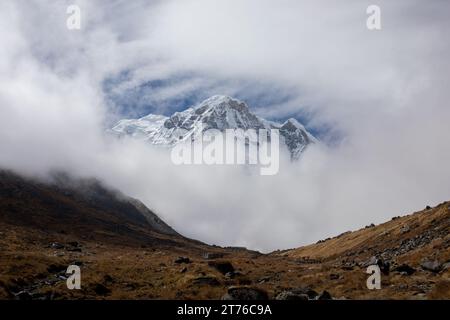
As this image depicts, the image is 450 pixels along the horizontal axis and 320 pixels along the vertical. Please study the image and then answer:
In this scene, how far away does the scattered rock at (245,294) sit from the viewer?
34281mm

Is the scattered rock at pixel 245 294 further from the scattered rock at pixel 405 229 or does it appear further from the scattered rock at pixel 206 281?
the scattered rock at pixel 405 229

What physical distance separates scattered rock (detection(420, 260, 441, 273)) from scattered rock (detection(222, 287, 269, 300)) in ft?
69.7

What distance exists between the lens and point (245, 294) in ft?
113

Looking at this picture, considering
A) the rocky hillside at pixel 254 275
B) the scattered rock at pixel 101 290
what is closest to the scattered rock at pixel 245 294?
the rocky hillside at pixel 254 275

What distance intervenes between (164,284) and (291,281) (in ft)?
44.9

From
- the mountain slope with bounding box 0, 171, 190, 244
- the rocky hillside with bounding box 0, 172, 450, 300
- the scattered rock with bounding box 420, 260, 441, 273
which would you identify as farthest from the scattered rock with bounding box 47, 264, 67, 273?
the mountain slope with bounding box 0, 171, 190, 244

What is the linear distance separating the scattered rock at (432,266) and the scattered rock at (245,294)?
69.7 feet

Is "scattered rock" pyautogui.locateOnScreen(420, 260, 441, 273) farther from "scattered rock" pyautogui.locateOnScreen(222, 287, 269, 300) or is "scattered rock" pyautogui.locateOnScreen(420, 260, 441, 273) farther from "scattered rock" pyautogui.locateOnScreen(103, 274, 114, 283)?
"scattered rock" pyautogui.locateOnScreen(103, 274, 114, 283)

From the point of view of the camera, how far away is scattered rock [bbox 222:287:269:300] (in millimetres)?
34281

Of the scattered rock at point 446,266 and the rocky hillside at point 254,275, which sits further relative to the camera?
the scattered rock at point 446,266
